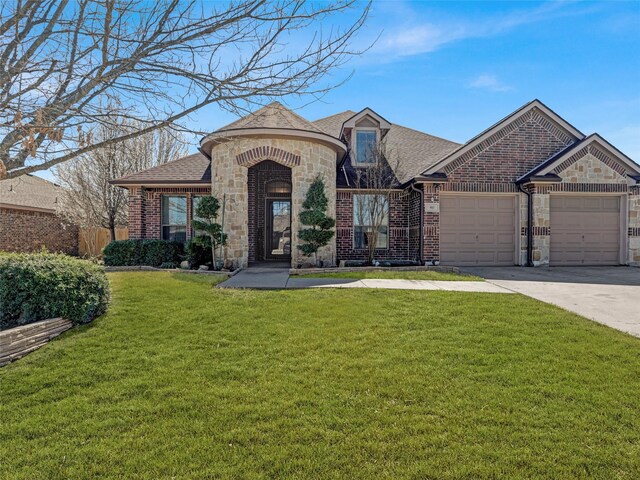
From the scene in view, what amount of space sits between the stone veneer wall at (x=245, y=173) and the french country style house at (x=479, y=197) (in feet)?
0.21

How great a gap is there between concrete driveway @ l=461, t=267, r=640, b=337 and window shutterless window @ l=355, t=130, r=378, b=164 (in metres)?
5.58

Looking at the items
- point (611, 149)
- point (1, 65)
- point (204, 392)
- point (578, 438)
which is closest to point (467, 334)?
point (578, 438)

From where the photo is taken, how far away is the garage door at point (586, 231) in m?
13.0

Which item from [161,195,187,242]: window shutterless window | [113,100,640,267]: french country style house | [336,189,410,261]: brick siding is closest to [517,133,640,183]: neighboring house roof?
[113,100,640,267]: french country style house

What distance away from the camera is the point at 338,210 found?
43.4 ft

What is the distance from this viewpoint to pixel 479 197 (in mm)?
12906

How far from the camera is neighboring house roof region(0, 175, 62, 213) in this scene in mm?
18503

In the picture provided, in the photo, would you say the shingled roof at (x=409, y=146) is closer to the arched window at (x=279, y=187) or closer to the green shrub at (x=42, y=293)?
the arched window at (x=279, y=187)

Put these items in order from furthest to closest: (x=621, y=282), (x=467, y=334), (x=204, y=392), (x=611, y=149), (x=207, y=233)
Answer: (x=611, y=149), (x=207, y=233), (x=621, y=282), (x=467, y=334), (x=204, y=392)

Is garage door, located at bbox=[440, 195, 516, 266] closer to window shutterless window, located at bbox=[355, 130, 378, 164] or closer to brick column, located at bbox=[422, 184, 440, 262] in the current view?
brick column, located at bbox=[422, 184, 440, 262]

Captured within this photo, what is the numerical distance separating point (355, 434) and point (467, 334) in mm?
2862

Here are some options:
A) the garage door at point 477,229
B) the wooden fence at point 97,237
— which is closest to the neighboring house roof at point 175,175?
the wooden fence at point 97,237

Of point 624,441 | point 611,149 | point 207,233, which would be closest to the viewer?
point 624,441

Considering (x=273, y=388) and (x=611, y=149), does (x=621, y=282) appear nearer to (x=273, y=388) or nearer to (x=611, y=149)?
(x=611, y=149)
